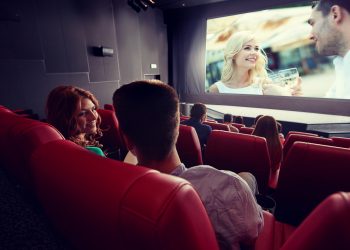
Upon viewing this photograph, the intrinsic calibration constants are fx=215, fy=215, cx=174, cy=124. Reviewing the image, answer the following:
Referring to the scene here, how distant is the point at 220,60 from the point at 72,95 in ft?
22.4

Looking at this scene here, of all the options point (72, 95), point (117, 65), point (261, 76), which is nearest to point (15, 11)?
point (117, 65)

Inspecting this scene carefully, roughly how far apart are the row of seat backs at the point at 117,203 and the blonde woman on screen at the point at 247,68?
7.11m

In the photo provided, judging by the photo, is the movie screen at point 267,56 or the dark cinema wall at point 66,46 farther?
the movie screen at point 267,56

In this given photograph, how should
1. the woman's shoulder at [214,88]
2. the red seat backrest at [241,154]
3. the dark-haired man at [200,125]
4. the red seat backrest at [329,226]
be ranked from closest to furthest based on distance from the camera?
1. the red seat backrest at [329,226]
2. the red seat backrest at [241,154]
3. the dark-haired man at [200,125]
4. the woman's shoulder at [214,88]

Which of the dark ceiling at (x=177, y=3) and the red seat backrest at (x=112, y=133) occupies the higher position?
the dark ceiling at (x=177, y=3)

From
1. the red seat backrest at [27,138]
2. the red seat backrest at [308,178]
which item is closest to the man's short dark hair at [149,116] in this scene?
the red seat backrest at [27,138]

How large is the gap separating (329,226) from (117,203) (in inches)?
16.4

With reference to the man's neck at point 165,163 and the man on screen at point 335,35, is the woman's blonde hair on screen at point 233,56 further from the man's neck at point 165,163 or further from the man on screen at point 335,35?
the man's neck at point 165,163

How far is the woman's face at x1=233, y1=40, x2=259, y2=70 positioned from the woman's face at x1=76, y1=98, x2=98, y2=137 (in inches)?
249

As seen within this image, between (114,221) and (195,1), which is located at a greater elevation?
(195,1)

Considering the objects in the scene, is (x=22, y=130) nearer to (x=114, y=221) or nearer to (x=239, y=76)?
(x=114, y=221)

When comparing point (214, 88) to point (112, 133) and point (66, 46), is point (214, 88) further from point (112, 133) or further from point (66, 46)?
point (112, 133)

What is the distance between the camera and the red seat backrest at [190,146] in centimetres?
196

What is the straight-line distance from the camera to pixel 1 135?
3.18 ft
